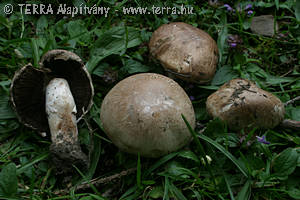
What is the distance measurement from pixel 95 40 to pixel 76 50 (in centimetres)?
32

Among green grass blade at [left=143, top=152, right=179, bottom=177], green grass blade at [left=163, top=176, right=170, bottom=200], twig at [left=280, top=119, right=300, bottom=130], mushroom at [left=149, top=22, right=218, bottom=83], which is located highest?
mushroom at [left=149, top=22, right=218, bottom=83]

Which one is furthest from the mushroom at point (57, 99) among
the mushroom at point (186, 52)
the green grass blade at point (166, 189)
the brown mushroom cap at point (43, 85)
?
the mushroom at point (186, 52)

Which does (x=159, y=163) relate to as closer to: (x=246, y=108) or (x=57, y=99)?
(x=246, y=108)

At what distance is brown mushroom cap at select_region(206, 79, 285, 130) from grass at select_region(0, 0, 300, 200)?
0.11 m

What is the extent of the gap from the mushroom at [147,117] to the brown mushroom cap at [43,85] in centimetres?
43

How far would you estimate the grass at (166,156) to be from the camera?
82.0 inches

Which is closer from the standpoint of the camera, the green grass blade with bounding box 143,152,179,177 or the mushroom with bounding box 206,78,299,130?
the green grass blade with bounding box 143,152,179,177

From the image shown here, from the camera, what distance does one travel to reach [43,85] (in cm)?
243

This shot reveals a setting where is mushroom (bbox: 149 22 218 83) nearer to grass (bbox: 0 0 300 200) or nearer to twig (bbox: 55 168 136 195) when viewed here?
grass (bbox: 0 0 300 200)

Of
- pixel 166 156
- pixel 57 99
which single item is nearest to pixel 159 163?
pixel 166 156

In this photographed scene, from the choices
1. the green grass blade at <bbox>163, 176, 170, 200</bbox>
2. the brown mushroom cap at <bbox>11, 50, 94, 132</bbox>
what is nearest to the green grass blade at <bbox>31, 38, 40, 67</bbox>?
the brown mushroom cap at <bbox>11, 50, 94, 132</bbox>

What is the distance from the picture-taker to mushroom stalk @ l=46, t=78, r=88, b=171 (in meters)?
2.19

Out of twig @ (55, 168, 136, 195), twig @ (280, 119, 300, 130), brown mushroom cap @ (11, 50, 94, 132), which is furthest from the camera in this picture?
twig @ (280, 119, 300, 130)

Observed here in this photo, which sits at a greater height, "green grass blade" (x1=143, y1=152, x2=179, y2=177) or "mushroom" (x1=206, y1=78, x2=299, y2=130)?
"mushroom" (x1=206, y1=78, x2=299, y2=130)
